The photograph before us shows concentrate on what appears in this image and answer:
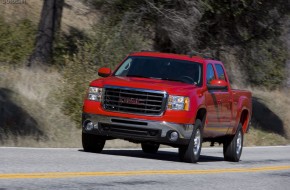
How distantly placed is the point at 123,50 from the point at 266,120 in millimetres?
7865

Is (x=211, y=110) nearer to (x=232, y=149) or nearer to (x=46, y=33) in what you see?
(x=232, y=149)

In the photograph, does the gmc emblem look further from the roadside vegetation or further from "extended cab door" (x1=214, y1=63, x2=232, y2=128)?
the roadside vegetation

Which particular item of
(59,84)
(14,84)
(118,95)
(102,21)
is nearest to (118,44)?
(102,21)

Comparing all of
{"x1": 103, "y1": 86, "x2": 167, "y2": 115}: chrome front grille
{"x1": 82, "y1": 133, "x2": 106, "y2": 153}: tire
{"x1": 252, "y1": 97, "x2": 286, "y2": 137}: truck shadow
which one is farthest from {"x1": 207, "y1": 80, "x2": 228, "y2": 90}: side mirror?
{"x1": 252, "y1": 97, "x2": 286, "y2": 137}: truck shadow

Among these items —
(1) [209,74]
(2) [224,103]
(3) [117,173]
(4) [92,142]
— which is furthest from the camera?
(2) [224,103]

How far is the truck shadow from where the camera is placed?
29.7 metres

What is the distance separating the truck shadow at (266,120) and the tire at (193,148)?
15.0m

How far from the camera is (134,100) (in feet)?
44.6

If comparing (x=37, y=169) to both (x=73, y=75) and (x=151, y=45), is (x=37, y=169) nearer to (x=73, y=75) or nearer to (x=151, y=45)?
(x=73, y=75)

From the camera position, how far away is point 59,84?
22.1 m

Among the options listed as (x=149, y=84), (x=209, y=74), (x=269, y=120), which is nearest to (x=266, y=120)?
(x=269, y=120)

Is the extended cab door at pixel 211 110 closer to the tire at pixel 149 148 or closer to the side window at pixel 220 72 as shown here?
the side window at pixel 220 72

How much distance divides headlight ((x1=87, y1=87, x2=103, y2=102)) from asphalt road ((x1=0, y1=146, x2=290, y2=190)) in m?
0.97

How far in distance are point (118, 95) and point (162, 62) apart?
1587mm
